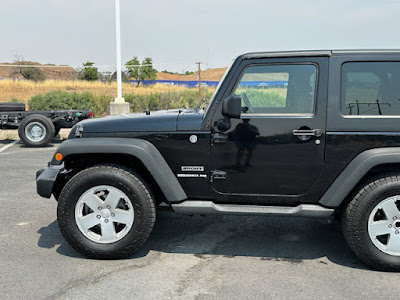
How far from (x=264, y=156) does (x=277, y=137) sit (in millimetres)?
205

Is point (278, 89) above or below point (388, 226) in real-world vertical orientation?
above

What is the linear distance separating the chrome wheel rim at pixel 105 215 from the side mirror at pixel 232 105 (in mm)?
1211

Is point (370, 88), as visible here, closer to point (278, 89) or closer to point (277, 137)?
point (278, 89)

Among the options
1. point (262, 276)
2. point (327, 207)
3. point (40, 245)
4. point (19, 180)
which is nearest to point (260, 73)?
point (327, 207)

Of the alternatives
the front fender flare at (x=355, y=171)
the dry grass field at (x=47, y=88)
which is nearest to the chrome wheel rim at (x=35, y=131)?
the front fender flare at (x=355, y=171)

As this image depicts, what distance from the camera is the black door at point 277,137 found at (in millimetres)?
3629

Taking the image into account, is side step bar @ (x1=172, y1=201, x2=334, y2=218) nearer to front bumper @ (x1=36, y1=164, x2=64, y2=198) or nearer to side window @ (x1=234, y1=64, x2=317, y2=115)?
side window @ (x1=234, y1=64, x2=317, y2=115)

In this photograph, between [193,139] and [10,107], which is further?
[10,107]

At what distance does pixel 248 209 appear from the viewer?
3.74m

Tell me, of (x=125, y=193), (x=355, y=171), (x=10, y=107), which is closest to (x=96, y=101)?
(x=10, y=107)

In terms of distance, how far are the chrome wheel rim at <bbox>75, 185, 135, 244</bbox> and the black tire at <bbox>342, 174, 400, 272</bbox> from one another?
77.2 inches

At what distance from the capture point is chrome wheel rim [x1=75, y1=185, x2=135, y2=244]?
12.4ft

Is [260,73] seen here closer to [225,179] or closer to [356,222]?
[225,179]

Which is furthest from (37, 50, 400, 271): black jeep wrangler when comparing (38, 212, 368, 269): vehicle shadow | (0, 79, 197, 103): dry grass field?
(0, 79, 197, 103): dry grass field
